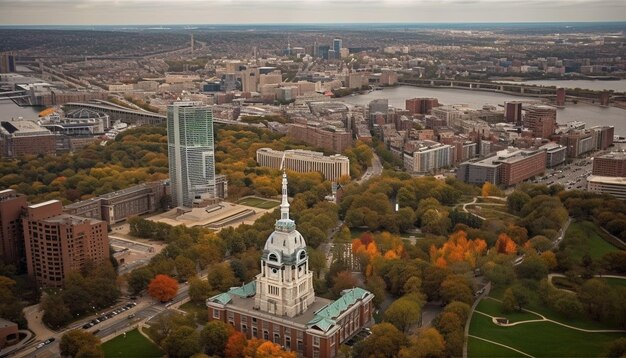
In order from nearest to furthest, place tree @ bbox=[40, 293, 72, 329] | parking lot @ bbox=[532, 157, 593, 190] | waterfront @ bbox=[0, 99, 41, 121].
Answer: tree @ bbox=[40, 293, 72, 329] < parking lot @ bbox=[532, 157, 593, 190] < waterfront @ bbox=[0, 99, 41, 121]

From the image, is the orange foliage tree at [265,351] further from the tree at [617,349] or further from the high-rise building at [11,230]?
the high-rise building at [11,230]

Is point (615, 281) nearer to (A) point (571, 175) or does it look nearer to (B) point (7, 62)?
(A) point (571, 175)

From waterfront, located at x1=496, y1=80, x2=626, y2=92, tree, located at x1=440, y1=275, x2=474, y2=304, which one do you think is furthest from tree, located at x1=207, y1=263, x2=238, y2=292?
waterfront, located at x1=496, y1=80, x2=626, y2=92

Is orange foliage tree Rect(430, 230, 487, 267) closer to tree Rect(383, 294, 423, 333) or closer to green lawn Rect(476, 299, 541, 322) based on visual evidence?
green lawn Rect(476, 299, 541, 322)

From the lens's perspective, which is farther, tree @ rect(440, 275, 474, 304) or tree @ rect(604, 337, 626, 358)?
tree @ rect(440, 275, 474, 304)

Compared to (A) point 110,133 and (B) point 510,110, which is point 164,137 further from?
(B) point 510,110

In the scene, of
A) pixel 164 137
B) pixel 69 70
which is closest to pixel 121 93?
pixel 69 70
